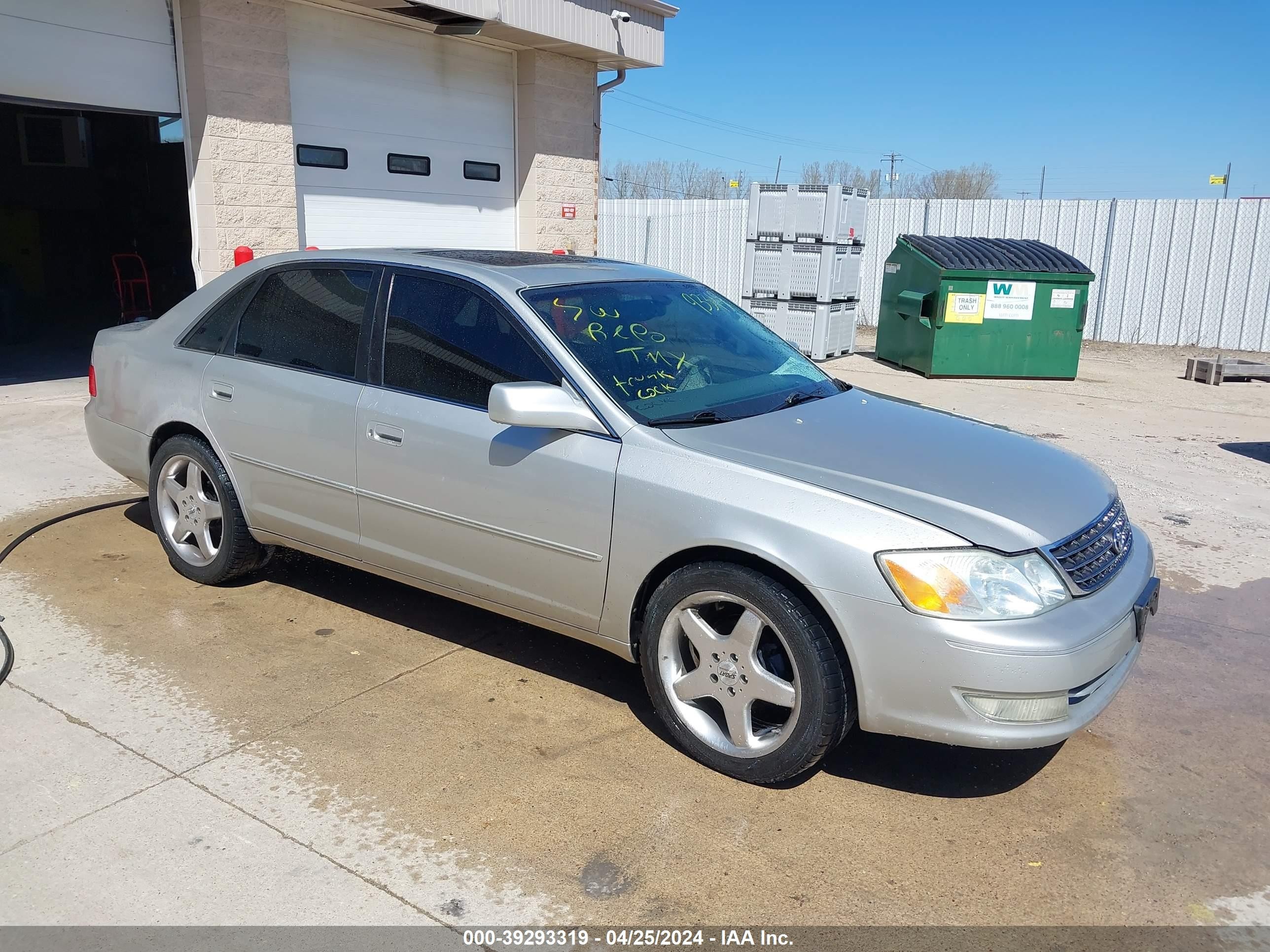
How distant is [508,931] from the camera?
8.80ft


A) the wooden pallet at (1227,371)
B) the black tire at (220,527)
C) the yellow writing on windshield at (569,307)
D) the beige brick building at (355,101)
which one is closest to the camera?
the yellow writing on windshield at (569,307)

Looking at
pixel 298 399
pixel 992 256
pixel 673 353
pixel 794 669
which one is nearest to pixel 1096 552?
pixel 794 669

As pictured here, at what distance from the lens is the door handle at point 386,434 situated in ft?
13.3

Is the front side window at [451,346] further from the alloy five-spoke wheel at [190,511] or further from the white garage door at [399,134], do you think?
the white garage door at [399,134]

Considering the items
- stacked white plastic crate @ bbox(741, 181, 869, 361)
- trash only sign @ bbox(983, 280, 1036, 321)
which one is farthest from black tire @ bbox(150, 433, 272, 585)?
trash only sign @ bbox(983, 280, 1036, 321)

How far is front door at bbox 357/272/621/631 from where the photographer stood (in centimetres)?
363

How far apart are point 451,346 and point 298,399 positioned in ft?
2.70

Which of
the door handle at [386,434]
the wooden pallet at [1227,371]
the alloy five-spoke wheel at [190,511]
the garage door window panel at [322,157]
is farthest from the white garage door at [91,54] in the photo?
the wooden pallet at [1227,371]

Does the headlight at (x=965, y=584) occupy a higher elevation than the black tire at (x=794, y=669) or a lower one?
higher

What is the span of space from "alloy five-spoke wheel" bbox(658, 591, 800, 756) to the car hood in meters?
0.52

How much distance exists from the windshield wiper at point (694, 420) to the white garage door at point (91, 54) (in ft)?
23.7

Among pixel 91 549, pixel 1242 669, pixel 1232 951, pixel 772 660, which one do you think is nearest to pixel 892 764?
pixel 772 660

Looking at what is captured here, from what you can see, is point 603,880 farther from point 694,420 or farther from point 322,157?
point 322,157

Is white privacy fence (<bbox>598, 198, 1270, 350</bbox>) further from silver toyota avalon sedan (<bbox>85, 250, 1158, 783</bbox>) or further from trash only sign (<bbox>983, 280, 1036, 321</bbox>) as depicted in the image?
silver toyota avalon sedan (<bbox>85, 250, 1158, 783</bbox>)
